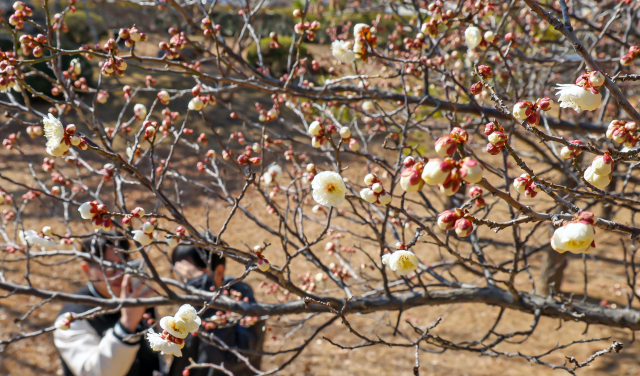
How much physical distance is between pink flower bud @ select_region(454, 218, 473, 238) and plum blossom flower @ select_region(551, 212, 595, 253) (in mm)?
171

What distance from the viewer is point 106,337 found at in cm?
234

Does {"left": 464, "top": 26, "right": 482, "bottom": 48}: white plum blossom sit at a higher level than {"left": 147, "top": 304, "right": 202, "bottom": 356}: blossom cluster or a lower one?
higher

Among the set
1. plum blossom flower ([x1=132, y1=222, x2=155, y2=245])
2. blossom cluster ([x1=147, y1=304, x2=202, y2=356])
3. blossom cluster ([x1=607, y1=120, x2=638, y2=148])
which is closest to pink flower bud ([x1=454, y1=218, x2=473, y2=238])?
blossom cluster ([x1=607, y1=120, x2=638, y2=148])

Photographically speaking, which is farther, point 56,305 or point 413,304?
point 56,305

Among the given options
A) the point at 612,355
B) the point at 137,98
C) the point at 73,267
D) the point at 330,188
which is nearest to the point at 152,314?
the point at 330,188

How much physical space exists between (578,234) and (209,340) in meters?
2.08

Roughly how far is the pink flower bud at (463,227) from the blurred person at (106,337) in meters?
1.74

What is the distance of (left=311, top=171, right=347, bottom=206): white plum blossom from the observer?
132cm

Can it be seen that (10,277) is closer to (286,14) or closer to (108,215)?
(108,215)

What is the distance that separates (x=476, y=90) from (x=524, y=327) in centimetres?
418

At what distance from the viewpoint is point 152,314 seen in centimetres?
278

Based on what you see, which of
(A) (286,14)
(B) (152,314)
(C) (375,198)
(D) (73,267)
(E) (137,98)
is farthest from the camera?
(A) (286,14)

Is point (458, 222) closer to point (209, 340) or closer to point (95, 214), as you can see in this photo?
point (95, 214)

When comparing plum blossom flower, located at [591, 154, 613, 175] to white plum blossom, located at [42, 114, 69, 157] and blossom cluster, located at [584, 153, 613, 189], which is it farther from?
white plum blossom, located at [42, 114, 69, 157]
